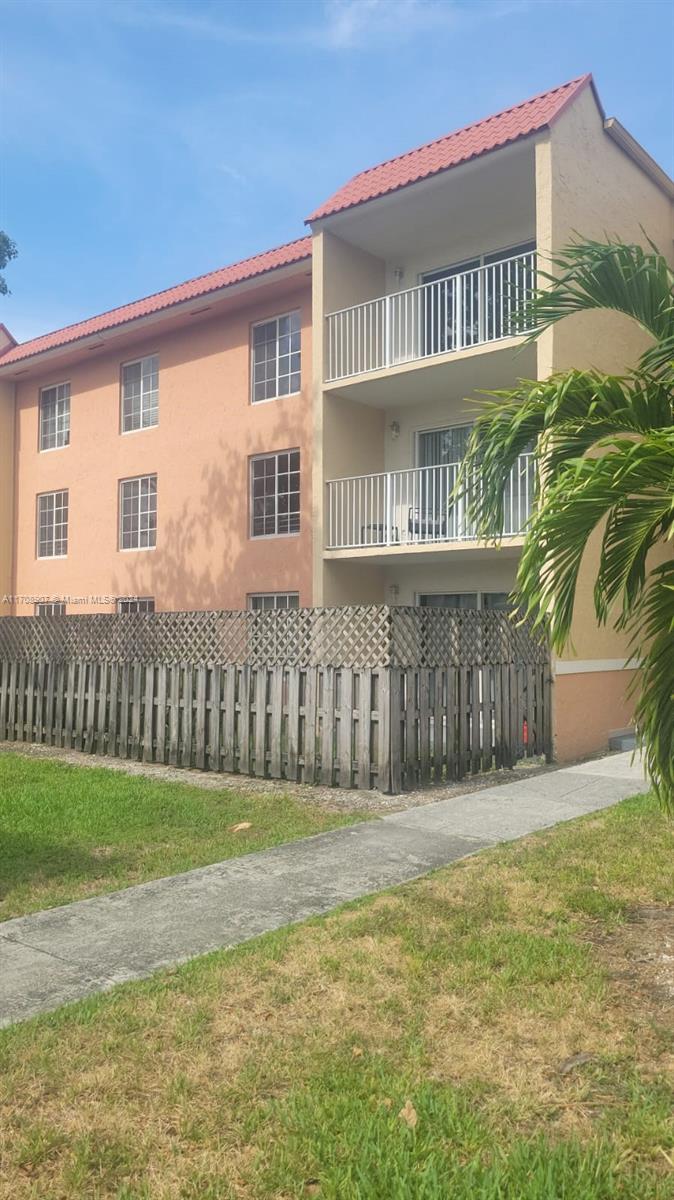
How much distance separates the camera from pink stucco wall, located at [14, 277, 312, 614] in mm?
17891

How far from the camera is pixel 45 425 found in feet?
77.2

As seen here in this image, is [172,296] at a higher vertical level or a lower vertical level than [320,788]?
higher

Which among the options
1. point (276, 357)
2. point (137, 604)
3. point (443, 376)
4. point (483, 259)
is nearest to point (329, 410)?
point (443, 376)

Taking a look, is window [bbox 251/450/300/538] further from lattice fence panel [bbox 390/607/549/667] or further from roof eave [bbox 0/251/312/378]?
lattice fence panel [bbox 390/607/549/667]

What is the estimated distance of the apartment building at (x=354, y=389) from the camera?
1383cm

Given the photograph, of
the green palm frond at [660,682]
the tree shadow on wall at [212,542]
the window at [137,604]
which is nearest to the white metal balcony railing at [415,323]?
the tree shadow on wall at [212,542]

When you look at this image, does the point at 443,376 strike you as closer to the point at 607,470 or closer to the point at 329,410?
the point at 329,410

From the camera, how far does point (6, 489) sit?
78.4ft

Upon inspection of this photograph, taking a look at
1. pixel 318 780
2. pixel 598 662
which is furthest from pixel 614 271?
pixel 598 662

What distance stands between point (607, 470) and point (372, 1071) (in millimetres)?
2780

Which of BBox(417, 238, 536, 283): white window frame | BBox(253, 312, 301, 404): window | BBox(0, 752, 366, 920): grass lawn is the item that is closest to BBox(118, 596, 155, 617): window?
BBox(253, 312, 301, 404): window

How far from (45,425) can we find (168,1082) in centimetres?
2228

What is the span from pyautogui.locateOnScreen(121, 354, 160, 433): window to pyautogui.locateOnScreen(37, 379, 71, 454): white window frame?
2.20 metres

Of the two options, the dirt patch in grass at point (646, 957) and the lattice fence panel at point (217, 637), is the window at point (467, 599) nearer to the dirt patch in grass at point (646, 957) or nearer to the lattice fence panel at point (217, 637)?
the lattice fence panel at point (217, 637)
